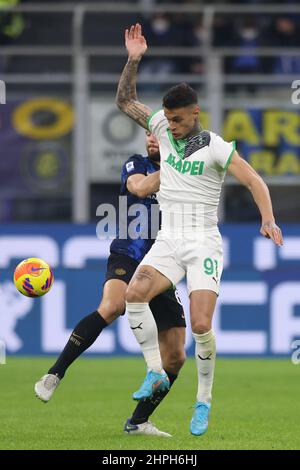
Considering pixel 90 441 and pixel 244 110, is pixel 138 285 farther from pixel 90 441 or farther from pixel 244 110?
pixel 244 110

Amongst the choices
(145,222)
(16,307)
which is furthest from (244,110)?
(145,222)

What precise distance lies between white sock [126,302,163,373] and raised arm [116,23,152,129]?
1.37m

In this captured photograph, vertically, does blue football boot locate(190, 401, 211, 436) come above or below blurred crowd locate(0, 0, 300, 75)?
below

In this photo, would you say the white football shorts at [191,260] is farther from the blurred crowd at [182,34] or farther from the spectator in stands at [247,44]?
Answer: the spectator in stands at [247,44]

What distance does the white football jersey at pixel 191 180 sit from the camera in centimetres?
771

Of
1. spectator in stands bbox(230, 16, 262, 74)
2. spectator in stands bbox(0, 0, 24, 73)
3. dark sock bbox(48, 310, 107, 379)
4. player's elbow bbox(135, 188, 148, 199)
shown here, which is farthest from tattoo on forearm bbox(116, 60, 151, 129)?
spectator in stands bbox(0, 0, 24, 73)

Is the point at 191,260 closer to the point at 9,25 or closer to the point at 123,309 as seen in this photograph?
the point at 123,309

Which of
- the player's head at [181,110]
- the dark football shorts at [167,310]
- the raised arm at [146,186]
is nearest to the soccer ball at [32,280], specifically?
the dark football shorts at [167,310]

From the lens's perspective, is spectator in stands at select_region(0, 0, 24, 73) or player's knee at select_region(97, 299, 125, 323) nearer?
player's knee at select_region(97, 299, 125, 323)

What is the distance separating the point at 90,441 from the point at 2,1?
10.00 meters

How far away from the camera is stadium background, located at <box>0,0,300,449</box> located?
1424cm

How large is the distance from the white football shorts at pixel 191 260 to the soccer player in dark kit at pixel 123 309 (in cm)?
47

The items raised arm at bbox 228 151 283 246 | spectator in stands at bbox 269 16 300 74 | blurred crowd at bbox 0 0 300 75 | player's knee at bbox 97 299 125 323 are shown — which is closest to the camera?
raised arm at bbox 228 151 283 246

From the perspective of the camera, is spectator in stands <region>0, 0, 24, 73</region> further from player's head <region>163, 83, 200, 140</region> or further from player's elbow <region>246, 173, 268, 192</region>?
player's elbow <region>246, 173, 268, 192</region>
